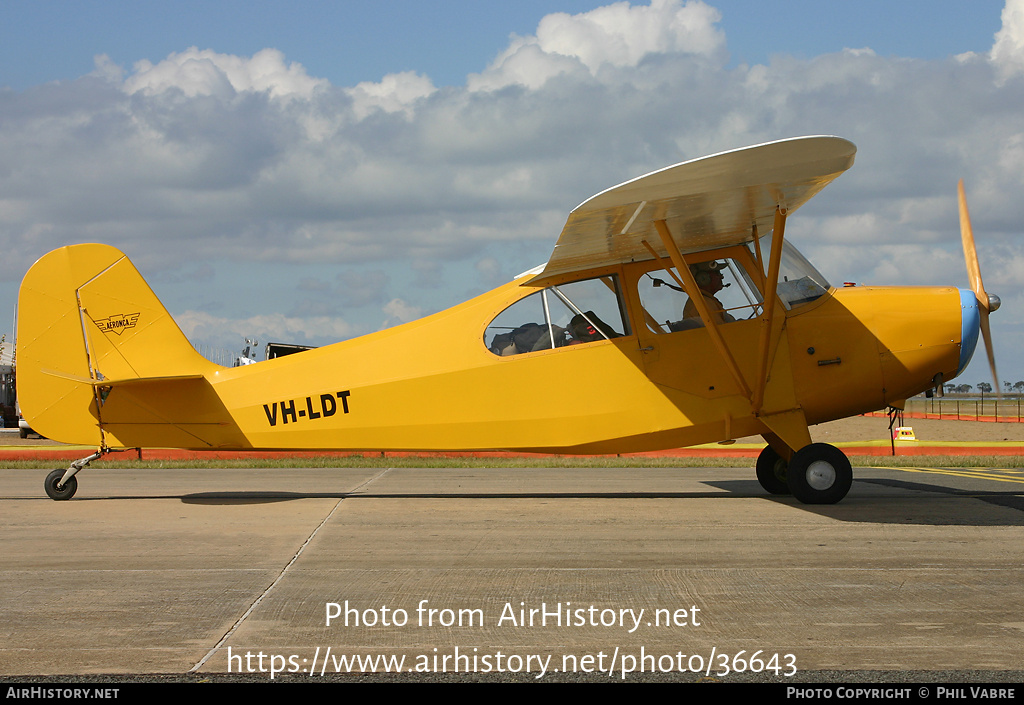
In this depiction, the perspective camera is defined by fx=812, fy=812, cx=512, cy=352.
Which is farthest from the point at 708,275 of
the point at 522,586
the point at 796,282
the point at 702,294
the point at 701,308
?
the point at 522,586

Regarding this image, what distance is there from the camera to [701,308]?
8.62m

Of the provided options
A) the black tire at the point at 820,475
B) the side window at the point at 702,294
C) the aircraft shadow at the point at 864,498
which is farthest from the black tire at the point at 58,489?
the black tire at the point at 820,475

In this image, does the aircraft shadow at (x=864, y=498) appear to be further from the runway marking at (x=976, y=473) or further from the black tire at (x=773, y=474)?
the runway marking at (x=976, y=473)

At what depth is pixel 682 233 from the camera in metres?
8.90

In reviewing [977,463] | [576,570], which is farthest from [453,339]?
[977,463]

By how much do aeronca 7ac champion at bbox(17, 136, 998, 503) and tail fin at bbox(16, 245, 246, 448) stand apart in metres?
0.02

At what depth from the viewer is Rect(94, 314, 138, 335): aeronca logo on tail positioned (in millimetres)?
9391

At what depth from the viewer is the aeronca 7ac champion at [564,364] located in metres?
9.07

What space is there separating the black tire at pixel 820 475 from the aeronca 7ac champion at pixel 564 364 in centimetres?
26

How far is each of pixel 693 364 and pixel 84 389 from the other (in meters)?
6.96

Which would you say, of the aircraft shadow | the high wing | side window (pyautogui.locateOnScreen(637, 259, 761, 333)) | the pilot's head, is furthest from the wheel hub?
→ the high wing

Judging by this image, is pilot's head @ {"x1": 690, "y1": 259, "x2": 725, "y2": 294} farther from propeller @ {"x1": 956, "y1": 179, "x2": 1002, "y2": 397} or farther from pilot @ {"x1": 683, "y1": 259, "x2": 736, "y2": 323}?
propeller @ {"x1": 956, "y1": 179, "x2": 1002, "y2": 397}
